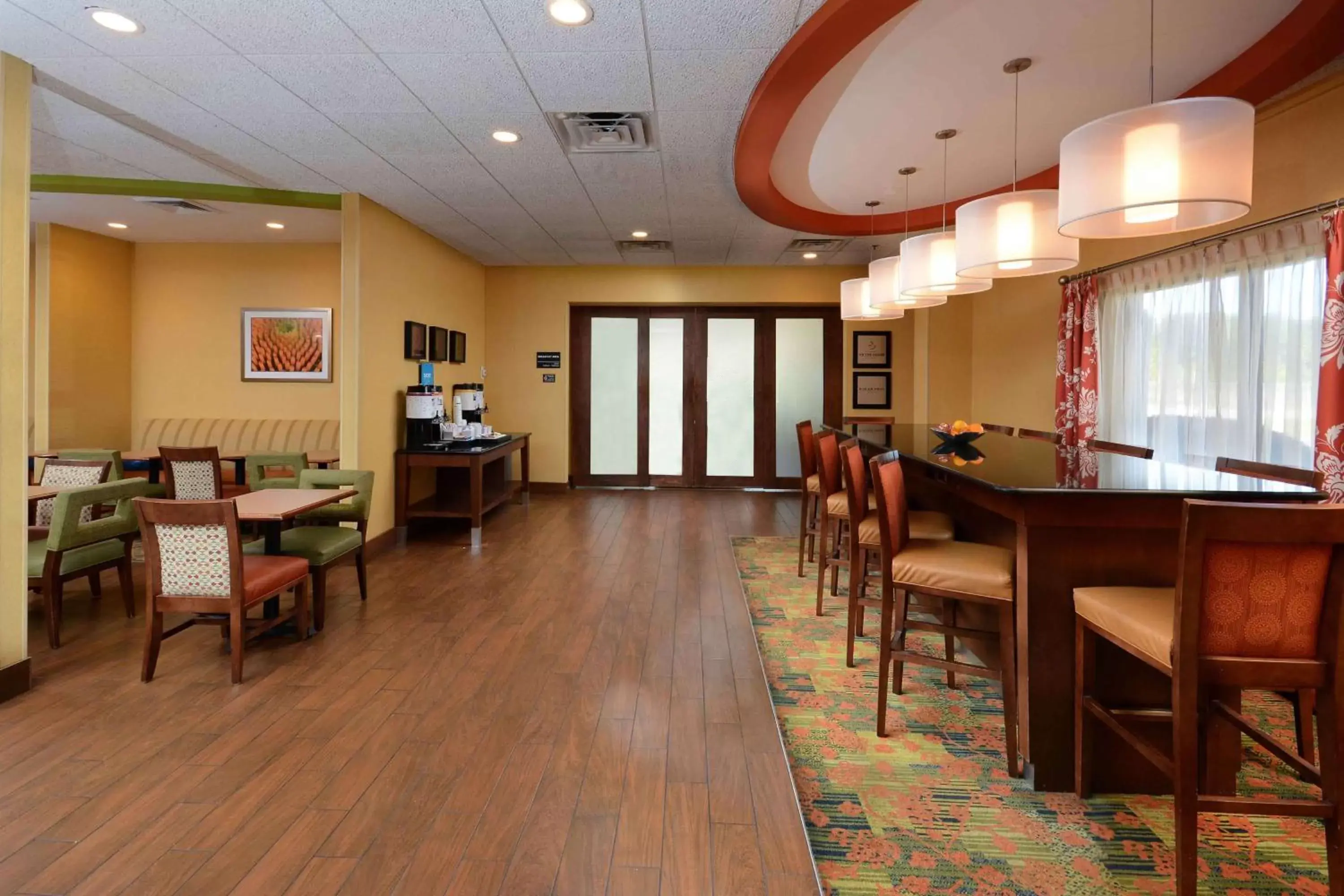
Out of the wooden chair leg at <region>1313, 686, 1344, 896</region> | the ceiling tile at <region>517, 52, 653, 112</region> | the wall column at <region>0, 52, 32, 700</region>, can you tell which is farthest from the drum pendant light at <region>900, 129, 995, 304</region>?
the wall column at <region>0, 52, 32, 700</region>

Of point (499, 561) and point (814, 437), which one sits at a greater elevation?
point (814, 437)

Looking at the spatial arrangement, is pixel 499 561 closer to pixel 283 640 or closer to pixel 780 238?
pixel 283 640

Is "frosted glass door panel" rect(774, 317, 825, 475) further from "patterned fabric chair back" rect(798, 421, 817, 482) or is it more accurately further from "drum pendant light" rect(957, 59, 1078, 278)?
"drum pendant light" rect(957, 59, 1078, 278)

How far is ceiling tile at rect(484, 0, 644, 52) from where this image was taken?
2.66 metres

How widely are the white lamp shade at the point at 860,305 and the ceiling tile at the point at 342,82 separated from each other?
3401 mm

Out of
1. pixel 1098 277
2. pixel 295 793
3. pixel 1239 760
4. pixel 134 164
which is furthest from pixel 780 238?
pixel 295 793

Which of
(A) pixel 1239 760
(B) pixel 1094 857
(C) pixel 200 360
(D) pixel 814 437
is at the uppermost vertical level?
(C) pixel 200 360

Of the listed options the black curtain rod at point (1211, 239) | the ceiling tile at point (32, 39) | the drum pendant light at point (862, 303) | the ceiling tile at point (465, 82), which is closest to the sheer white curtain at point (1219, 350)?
the black curtain rod at point (1211, 239)

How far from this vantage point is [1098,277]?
5.32 metres

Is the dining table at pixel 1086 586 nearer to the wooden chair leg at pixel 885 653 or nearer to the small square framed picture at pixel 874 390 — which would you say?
the wooden chair leg at pixel 885 653

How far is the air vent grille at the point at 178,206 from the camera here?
5.39 metres

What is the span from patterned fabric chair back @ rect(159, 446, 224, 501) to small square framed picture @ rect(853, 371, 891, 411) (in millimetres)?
6632

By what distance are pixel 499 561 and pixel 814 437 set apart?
2492 millimetres

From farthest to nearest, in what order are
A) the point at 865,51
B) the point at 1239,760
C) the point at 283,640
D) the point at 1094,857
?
the point at 283,640 → the point at 865,51 → the point at 1239,760 → the point at 1094,857
